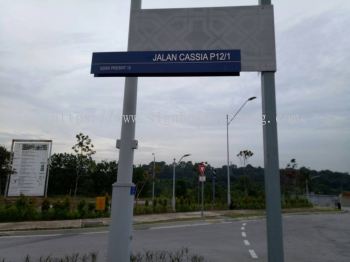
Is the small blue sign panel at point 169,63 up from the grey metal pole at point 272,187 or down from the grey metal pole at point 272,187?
up

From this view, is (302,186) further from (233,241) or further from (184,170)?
(233,241)

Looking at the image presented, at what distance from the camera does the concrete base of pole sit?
5996mm

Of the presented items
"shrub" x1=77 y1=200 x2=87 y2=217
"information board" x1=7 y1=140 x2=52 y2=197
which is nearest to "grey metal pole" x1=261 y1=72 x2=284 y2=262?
"shrub" x1=77 y1=200 x2=87 y2=217

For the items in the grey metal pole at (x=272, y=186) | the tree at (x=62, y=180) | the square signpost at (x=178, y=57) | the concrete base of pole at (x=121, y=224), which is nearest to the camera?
the grey metal pole at (x=272, y=186)

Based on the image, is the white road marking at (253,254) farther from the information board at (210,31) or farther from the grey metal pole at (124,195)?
the information board at (210,31)

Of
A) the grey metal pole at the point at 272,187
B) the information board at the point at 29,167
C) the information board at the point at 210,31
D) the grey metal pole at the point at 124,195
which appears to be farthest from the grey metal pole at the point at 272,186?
the information board at the point at 29,167

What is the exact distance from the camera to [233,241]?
43.6 ft

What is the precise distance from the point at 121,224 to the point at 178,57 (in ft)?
10.4

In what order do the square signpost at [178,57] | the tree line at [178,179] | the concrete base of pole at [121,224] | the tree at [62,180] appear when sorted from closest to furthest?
the concrete base of pole at [121,224] < the square signpost at [178,57] < the tree line at [178,179] < the tree at [62,180]

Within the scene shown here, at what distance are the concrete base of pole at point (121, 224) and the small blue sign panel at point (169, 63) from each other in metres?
2.11

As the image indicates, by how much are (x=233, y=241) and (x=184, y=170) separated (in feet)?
180

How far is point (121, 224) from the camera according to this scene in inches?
240

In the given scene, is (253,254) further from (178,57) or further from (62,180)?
(62,180)

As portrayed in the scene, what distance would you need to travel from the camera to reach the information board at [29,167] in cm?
2395
